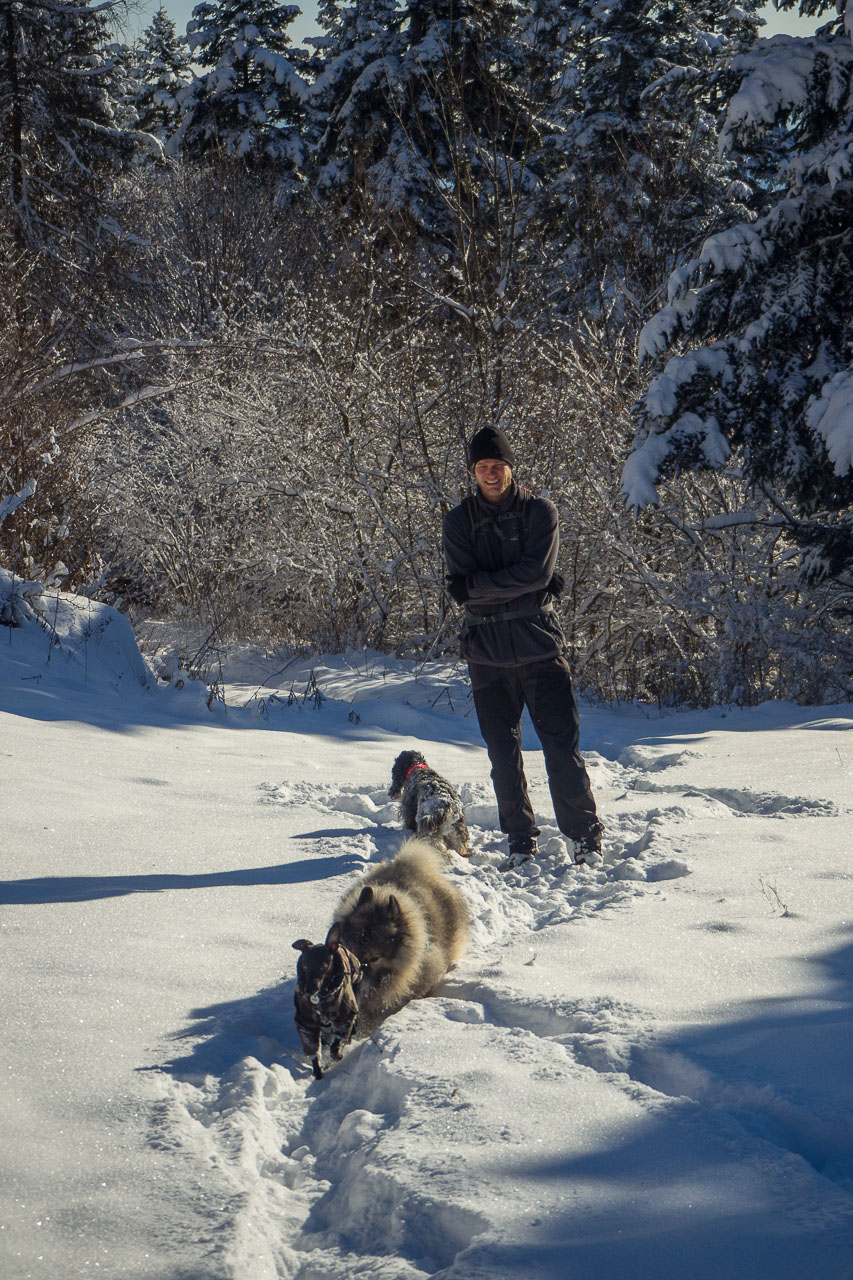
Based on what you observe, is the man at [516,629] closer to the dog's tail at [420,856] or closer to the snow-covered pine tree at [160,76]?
the dog's tail at [420,856]

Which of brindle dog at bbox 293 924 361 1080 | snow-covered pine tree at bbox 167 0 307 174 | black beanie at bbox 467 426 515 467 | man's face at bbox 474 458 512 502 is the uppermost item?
snow-covered pine tree at bbox 167 0 307 174

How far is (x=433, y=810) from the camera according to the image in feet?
14.7

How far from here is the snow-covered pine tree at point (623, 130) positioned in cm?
1773

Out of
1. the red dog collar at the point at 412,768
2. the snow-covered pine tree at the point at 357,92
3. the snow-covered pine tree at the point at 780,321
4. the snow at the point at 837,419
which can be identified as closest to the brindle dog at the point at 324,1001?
the red dog collar at the point at 412,768

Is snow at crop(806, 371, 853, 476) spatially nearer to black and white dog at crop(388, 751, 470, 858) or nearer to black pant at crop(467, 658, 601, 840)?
black pant at crop(467, 658, 601, 840)

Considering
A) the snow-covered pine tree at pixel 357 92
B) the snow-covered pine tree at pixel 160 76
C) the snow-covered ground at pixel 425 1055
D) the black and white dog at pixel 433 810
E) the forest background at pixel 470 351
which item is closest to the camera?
the snow-covered ground at pixel 425 1055

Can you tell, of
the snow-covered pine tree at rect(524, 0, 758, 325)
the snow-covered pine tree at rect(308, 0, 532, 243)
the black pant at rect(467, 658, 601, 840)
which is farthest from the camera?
the snow-covered pine tree at rect(524, 0, 758, 325)

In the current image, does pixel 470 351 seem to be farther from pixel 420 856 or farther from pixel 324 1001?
pixel 324 1001

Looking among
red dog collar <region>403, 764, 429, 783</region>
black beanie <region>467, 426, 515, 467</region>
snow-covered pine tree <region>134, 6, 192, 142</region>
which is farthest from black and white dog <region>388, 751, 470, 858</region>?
snow-covered pine tree <region>134, 6, 192, 142</region>

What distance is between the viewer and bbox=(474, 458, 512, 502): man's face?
14.7 feet

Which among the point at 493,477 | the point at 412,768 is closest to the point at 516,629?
the point at 493,477

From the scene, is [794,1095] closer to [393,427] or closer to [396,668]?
[396,668]

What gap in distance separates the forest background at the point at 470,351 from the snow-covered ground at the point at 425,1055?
12.4 ft

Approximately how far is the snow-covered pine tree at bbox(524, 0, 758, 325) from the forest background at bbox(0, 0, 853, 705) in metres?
0.09
